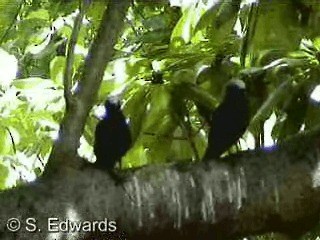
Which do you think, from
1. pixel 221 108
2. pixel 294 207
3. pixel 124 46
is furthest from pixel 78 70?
pixel 294 207

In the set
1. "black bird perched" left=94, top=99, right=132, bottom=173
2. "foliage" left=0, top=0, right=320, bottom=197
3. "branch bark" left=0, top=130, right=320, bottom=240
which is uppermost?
"foliage" left=0, top=0, right=320, bottom=197

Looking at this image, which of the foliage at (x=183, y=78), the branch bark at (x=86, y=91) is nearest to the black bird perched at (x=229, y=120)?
the foliage at (x=183, y=78)

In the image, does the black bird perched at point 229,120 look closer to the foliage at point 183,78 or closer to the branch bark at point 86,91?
the foliage at point 183,78

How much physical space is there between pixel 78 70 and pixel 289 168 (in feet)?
1.21

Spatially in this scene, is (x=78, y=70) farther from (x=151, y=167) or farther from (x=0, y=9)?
(x=151, y=167)

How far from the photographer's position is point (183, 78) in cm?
86

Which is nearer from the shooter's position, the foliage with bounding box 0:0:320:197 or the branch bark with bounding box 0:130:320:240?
the branch bark with bounding box 0:130:320:240

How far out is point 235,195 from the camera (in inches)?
28.9

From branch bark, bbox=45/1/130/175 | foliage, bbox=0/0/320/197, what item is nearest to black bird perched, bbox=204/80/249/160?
foliage, bbox=0/0/320/197

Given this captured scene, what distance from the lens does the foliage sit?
82cm

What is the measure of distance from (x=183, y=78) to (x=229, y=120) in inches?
3.8

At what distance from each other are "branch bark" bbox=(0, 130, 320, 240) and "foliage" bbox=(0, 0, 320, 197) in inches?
3.6

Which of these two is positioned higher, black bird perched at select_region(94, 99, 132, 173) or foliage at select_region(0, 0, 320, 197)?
foliage at select_region(0, 0, 320, 197)

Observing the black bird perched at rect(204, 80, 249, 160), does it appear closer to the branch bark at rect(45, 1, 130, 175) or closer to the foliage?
the foliage
